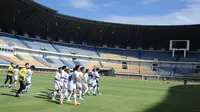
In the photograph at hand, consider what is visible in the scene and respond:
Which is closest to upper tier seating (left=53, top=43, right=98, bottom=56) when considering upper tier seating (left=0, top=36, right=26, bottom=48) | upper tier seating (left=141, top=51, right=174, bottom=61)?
upper tier seating (left=0, top=36, right=26, bottom=48)

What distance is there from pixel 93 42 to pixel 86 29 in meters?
8.71

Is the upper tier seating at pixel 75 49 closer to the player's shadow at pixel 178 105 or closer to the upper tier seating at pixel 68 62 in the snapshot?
the upper tier seating at pixel 68 62

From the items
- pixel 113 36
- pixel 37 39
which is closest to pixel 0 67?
pixel 37 39

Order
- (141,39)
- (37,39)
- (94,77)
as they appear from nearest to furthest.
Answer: (94,77), (37,39), (141,39)

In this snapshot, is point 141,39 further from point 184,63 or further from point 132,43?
point 184,63

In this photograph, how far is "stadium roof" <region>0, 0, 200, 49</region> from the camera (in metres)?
77.3

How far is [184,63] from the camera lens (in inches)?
3691

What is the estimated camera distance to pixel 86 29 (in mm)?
96562

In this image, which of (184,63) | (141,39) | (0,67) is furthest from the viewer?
(141,39)

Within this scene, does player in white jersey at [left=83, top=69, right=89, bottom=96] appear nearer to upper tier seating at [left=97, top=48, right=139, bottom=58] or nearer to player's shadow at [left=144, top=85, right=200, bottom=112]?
player's shadow at [left=144, top=85, right=200, bottom=112]

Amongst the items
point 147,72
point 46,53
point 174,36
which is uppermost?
point 174,36

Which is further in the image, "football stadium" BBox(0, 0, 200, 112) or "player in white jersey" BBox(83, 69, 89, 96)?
"football stadium" BBox(0, 0, 200, 112)

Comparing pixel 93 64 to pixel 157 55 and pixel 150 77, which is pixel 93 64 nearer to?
pixel 150 77

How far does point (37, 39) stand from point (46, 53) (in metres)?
6.79
